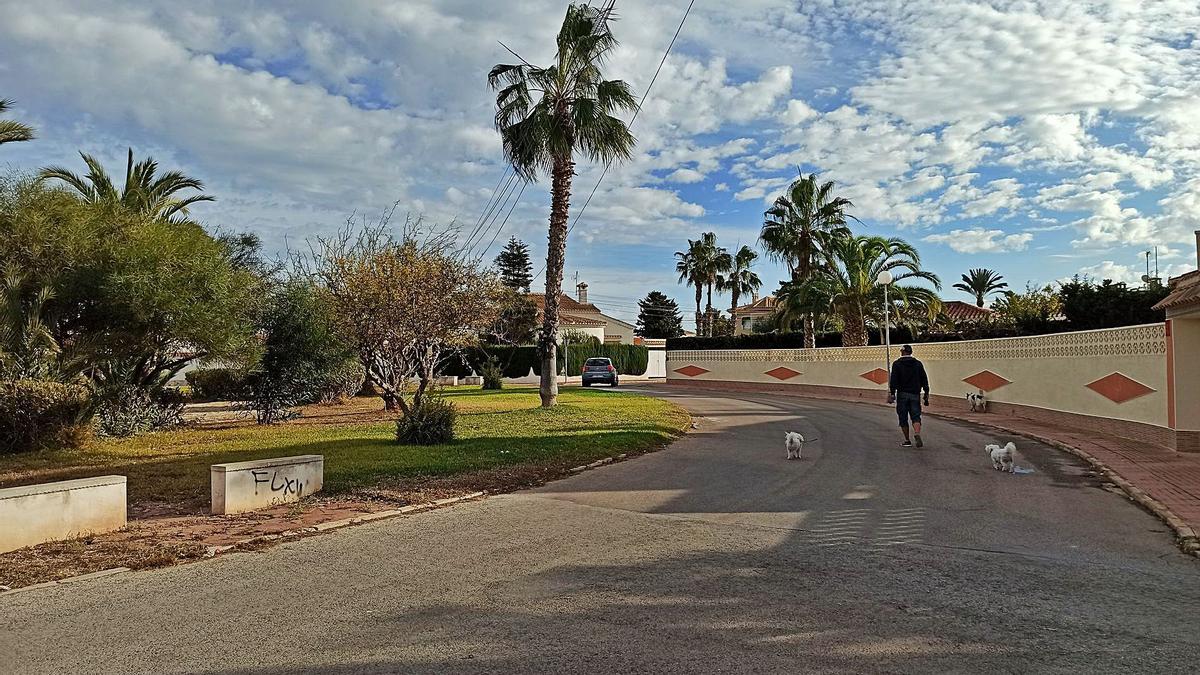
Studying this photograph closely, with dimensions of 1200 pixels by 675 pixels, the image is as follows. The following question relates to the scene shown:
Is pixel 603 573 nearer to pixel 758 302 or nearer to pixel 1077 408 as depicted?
pixel 1077 408

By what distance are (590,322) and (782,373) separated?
129 feet

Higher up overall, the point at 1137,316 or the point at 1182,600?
the point at 1137,316

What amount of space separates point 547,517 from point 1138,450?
394 inches

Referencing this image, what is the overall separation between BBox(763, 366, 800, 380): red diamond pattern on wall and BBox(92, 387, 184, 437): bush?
23922mm

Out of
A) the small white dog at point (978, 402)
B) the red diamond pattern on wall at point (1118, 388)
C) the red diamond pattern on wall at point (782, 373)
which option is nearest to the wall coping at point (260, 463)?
the red diamond pattern on wall at point (1118, 388)

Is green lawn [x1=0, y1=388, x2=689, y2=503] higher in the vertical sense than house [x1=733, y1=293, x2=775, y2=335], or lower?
lower

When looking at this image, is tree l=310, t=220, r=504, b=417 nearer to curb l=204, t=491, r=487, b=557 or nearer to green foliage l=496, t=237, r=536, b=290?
curb l=204, t=491, r=487, b=557

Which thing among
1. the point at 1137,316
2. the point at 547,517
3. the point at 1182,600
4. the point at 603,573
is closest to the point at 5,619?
the point at 603,573

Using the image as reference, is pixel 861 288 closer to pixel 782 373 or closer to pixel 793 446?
pixel 782 373

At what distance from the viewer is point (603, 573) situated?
6312mm

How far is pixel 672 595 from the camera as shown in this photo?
18.7 ft

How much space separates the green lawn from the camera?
35.8ft

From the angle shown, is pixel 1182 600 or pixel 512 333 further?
pixel 512 333

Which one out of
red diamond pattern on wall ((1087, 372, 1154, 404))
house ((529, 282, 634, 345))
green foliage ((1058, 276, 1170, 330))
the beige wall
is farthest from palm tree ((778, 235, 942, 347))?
house ((529, 282, 634, 345))
